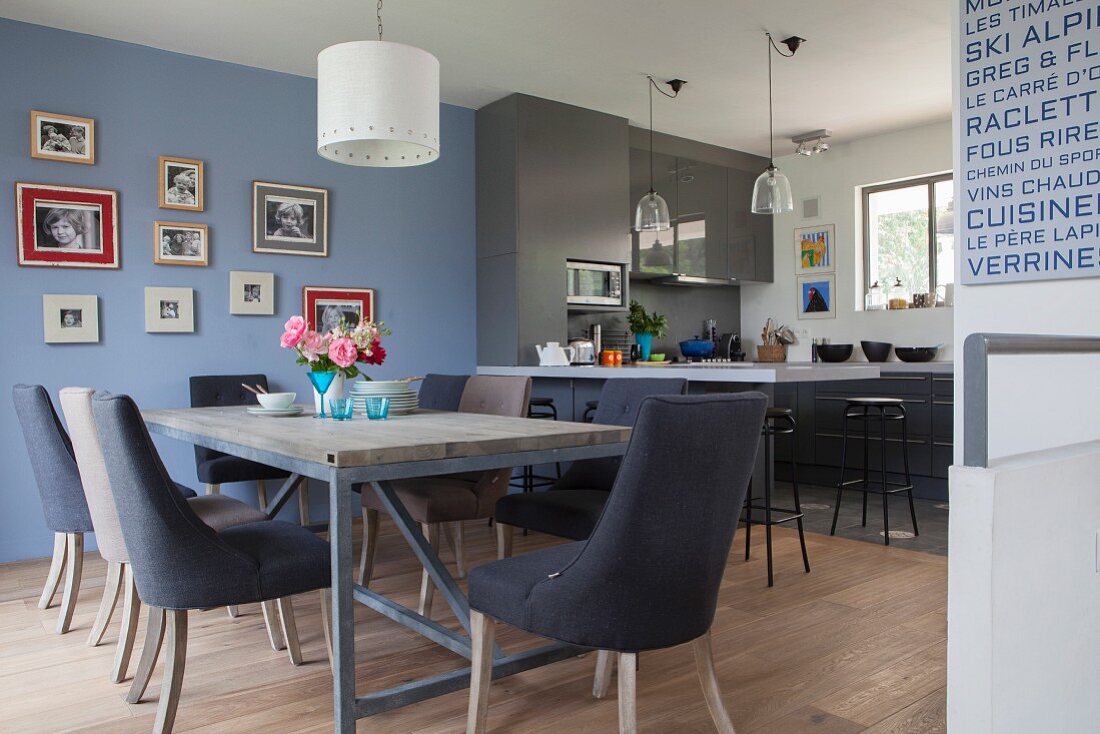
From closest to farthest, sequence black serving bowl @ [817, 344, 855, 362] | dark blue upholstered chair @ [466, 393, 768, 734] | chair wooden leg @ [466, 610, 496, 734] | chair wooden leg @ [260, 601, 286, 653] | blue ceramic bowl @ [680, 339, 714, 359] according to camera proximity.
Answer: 1. dark blue upholstered chair @ [466, 393, 768, 734]
2. chair wooden leg @ [466, 610, 496, 734]
3. chair wooden leg @ [260, 601, 286, 653]
4. black serving bowl @ [817, 344, 855, 362]
5. blue ceramic bowl @ [680, 339, 714, 359]

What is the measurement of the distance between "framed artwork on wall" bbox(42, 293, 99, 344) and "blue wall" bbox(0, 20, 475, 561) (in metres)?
0.04

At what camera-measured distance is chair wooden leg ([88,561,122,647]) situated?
2678 mm

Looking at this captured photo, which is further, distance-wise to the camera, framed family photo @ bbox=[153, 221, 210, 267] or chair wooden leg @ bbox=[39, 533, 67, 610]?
framed family photo @ bbox=[153, 221, 210, 267]

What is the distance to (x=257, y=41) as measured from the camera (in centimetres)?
425

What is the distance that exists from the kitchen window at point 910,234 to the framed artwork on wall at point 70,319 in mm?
5490

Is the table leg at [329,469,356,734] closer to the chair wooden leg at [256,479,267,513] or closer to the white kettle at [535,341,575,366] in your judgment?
the chair wooden leg at [256,479,267,513]

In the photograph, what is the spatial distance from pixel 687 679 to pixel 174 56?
160 inches

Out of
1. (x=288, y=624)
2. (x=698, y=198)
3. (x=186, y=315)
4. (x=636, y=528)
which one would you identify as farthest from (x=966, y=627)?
(x=698, y=198)

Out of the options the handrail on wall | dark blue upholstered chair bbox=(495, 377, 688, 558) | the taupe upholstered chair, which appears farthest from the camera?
the taupe upholstered chair

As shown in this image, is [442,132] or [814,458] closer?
[442,132]

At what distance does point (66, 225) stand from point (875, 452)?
5.20 meters

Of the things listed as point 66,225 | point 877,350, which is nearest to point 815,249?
point 877,350

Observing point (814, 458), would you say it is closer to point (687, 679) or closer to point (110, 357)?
point (687, 679)

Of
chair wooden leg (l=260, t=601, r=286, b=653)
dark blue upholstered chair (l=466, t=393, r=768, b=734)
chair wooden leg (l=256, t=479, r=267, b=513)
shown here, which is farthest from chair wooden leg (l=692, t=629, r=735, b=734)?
chair wooden leg (l=256, t=479, r=267, b=513)
